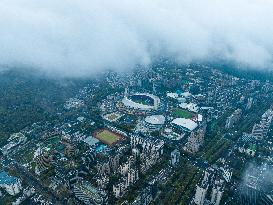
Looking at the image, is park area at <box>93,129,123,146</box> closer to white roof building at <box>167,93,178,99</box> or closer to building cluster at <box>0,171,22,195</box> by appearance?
building cluster at <box>0,171,22,195</box>

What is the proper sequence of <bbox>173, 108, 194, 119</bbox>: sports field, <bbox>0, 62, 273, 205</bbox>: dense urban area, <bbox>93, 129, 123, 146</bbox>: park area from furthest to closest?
<bbox>173, 108, 194, 119</bbox>: sports field < <bbox>93, 129, 123, 146</bbox>: park area < <bbox>0, 62, 273, 205</bbox>: dense urban area

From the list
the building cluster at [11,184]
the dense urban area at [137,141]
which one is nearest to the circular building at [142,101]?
the dense urban area at [137,141]

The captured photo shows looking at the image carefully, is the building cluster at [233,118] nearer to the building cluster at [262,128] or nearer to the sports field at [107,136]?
the building cluster at [262,128]

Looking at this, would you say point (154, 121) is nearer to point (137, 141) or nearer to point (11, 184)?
point (137, 141)

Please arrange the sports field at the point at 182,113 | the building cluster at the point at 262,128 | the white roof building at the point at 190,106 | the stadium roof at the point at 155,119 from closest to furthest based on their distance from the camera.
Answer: the building cluster at the point at 262,128 < the stadium roof at the point at 155,119 < the sports field at the point at 182,113 < the white roof building at the point at 190,106

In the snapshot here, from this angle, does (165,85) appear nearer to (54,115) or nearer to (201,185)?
(54,115)

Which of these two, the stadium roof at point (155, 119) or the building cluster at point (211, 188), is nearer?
the building cluster at point (211, 188)

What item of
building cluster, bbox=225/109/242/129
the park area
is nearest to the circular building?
the park area
